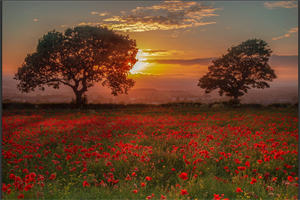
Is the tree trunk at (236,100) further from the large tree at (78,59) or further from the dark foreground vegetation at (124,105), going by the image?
the large tree at (78,59)

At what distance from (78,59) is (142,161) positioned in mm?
10471

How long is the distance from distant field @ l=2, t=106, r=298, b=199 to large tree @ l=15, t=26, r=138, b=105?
2092 mm

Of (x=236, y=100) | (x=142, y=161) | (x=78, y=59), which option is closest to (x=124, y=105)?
(x=78, y=59)

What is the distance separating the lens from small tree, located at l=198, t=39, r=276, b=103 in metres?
15.2

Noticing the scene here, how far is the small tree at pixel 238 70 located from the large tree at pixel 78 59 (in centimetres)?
506

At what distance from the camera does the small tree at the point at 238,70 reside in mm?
15211

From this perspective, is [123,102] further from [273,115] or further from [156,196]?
[156,196]

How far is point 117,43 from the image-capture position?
17359mm

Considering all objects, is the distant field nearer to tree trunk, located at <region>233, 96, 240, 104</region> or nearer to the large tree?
tree trunk, located at <region>233, 96, 240, 104</region>

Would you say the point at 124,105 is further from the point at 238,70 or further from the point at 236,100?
the point at 238,70

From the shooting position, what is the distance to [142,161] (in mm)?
6582

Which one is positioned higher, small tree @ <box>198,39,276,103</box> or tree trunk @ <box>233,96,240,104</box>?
small tree @ <box>198,39,276,103</box>

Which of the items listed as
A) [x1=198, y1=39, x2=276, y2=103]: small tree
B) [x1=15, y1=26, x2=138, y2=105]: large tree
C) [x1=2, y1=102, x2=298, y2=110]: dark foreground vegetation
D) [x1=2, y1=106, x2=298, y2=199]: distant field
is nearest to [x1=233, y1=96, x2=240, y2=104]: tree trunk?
[x1=198, y1=39, x2=276, y2=103]: small tree

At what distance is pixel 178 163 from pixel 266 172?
202cm
